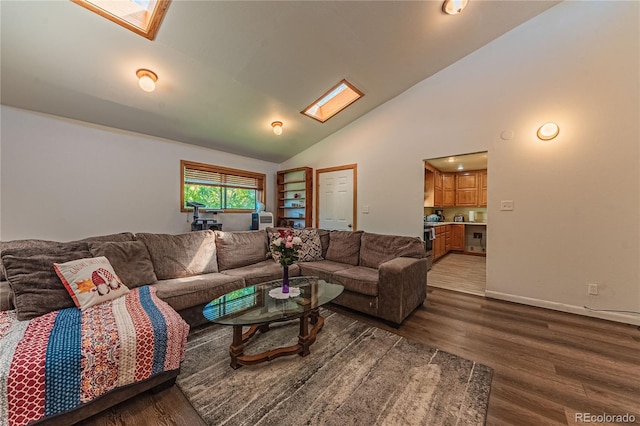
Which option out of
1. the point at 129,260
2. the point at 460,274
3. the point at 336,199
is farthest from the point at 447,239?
the point at 129,260

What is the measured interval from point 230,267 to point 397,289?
6.63 ft

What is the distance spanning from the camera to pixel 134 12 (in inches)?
81.2

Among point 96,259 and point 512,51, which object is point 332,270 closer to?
point 96,259

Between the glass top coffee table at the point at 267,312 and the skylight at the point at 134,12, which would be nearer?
the glass top coffee table at the point at 267,312

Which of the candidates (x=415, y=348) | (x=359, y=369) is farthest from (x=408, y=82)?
(x=359, y=369)

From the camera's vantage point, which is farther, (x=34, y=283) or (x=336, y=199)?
(x=336, y=199)

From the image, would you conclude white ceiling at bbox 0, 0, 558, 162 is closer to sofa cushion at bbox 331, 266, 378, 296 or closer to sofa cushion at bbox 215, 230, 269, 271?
sofa cushion at bbox 215, 230, 269, 271

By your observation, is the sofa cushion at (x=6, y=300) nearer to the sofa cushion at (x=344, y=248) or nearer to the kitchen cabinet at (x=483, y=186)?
the sofa cushion at (x=344, y=248)

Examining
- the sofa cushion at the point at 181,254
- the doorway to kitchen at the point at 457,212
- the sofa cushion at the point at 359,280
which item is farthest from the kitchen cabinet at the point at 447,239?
the sofa cushion at the point at 181,254

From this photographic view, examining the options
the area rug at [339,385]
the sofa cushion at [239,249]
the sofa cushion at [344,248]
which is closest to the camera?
the area rug at [339,385]

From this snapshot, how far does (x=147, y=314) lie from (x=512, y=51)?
4.76 metres

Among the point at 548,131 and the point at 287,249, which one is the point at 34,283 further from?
the point at 548,131

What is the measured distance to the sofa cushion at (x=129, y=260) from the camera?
2105 mm

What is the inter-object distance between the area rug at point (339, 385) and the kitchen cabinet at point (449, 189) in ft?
16.9
